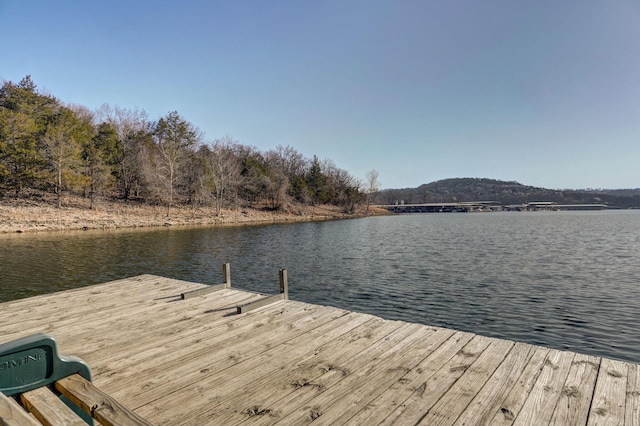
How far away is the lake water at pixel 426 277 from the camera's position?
346 inches

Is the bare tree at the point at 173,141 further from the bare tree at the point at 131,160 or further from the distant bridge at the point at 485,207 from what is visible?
the distant bridge at the point at 485,207

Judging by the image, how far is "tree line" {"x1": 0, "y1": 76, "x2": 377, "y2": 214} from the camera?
120ft

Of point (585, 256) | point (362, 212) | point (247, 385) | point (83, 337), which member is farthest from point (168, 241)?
point (362, 212)

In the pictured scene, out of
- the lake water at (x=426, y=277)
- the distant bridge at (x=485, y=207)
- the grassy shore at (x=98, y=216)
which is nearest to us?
the lake water at (x=426, y=277)

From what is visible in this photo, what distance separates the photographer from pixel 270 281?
13.5 metres

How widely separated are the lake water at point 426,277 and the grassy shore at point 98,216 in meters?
8.37

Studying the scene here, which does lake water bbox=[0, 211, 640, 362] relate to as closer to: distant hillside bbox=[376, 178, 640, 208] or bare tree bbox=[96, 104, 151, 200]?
bare tree bbox=[96, 104, 151, 200]

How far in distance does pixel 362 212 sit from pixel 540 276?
77.2m

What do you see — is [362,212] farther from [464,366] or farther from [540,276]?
[464,366]

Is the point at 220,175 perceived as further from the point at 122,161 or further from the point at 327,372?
the point at 327,372

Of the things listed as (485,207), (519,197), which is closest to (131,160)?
(485,207)

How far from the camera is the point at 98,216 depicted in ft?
124

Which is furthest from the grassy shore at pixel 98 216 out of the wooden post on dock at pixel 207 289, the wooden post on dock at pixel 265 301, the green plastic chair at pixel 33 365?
the green plastic chair at pixel 33 365

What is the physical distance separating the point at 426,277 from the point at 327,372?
1136 centimetres
